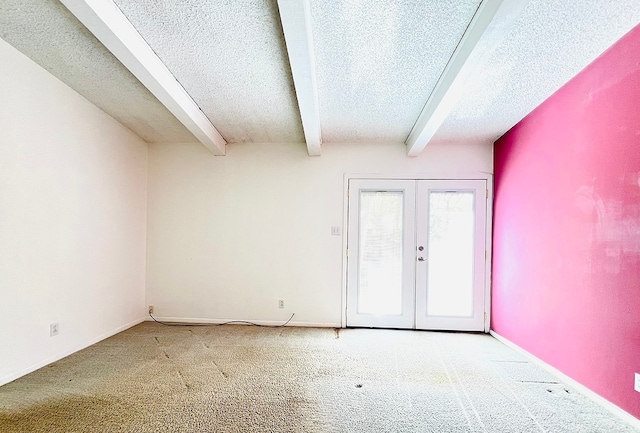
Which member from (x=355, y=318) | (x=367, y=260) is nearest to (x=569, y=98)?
(x=367, y=260)

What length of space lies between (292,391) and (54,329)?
84.7 inches

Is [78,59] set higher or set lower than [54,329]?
higher

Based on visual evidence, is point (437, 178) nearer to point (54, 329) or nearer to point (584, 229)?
point (584, 229)

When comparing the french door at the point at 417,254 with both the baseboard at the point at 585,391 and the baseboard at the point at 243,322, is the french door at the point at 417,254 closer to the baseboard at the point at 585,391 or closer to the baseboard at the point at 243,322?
the baseboard at the point at 243,322

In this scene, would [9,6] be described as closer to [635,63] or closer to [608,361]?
[635,63]

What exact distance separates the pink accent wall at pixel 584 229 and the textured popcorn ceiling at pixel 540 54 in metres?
0.12

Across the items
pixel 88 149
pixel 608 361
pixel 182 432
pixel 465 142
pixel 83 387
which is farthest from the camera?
pixel 465 142

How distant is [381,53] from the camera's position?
8.32 feet

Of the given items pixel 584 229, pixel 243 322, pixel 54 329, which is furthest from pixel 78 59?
pixel 584 229

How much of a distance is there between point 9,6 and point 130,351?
2789mm

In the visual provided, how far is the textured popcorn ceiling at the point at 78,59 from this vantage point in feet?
7.31

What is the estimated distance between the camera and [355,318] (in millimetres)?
4402

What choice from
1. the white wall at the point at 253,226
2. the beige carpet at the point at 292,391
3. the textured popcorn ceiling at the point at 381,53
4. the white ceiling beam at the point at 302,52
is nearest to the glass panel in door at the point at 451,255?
the white wall at the point at 253,226

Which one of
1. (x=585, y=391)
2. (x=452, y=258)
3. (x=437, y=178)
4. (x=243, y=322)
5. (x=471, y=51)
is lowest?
(x=243, y=322)
